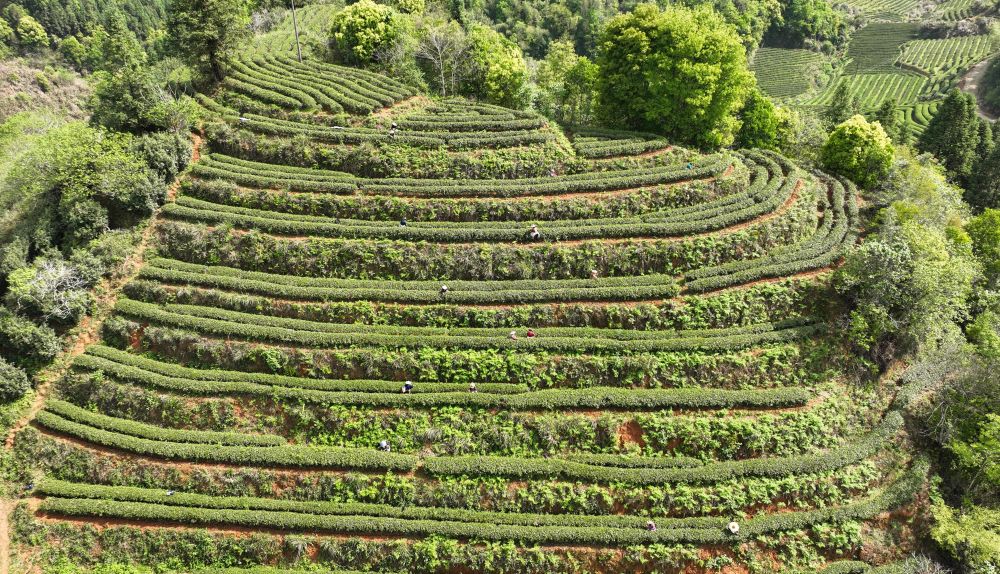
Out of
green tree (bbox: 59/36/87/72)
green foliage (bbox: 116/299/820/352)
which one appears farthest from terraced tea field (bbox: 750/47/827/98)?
green tree (bbox: 59/36/87/72)

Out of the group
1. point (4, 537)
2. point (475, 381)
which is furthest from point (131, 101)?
point (475, 381)

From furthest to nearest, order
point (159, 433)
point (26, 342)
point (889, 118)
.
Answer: point (889, 118) → point (26, 342) → point (159, 433)

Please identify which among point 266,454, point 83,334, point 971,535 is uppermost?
point 971,535

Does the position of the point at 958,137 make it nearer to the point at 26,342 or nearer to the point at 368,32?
the point at 368,32

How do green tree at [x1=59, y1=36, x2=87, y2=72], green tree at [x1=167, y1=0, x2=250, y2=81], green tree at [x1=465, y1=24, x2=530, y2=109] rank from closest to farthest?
1. green tree at [x1=167, y1=0, x2=250, y2=81]
2. green tree at [x1=465, y1=24, x2=530, y2=109]
3. green tree at [x1=59, y1=36, x2=87, y2=72]

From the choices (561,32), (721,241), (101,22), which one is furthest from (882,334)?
(101,22)

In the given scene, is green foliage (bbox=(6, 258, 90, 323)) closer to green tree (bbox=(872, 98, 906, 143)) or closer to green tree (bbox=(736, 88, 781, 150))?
green tree (bbox=(736, 88, 781, 150))

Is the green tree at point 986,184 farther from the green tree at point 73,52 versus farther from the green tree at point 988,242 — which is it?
the green tree at point 73,52
